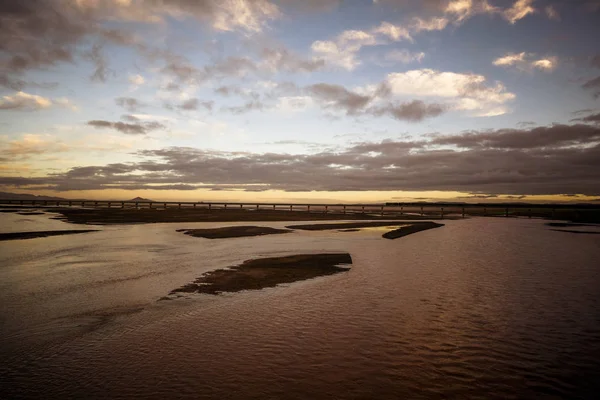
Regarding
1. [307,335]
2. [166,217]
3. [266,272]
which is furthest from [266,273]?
[166,217]

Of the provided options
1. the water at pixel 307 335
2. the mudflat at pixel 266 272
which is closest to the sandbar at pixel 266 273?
the mudflat at pixel 266 272

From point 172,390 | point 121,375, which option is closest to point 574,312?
point 172,390

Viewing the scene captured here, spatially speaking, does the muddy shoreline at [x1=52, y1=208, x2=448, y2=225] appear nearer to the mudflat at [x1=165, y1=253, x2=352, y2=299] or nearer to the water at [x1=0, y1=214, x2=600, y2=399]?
the mudflat at [x1=165, y1=253, x2=352, y2=299]

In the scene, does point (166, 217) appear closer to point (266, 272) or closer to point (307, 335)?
point (266, 272)

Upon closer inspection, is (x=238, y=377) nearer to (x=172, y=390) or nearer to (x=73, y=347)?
(x=172, y=390)

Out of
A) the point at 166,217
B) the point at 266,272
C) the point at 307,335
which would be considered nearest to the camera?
the point at 307,335

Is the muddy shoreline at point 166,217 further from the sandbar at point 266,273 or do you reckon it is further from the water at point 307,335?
the water at point 307,335
